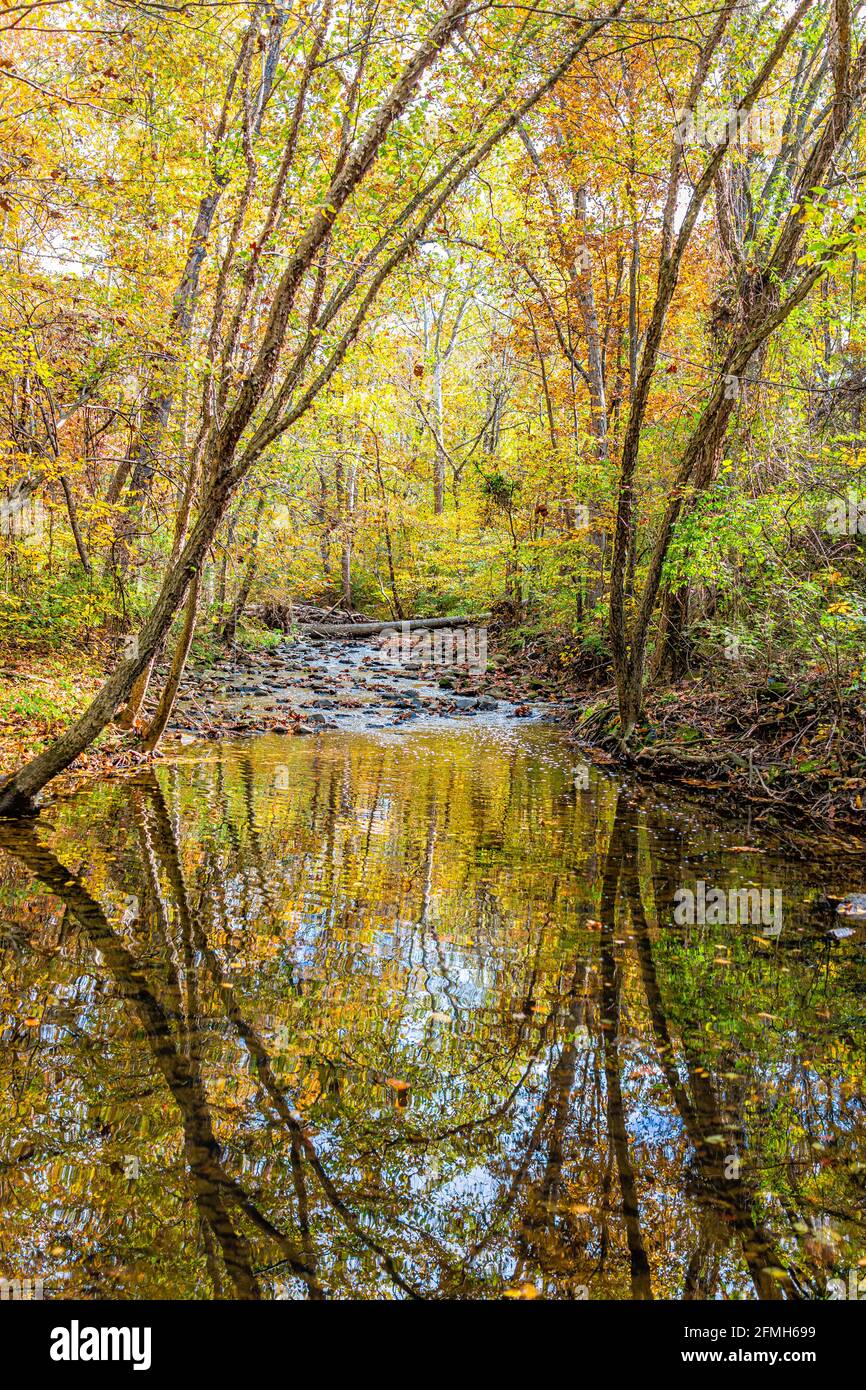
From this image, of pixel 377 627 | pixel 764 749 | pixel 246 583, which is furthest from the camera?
pixel 377 627

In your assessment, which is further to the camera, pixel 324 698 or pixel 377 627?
pixel 377 627

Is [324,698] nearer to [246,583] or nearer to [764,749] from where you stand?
[246,583]

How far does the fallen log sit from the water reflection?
17.1 meters

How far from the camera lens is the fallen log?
75.0 feet

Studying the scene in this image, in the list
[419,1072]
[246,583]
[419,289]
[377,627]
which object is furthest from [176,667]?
[377,627]

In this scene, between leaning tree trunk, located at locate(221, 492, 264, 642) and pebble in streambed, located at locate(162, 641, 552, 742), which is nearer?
pebble in streambed, located at locate(162, 641, 552, 742)

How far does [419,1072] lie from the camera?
3139 millimetres

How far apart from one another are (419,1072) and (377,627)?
20746 millimetres

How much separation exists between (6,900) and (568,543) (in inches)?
462

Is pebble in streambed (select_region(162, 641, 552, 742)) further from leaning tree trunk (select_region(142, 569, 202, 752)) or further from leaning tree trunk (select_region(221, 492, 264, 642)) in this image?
leaning tree trunk (select_region(142, 569, 202, 752))

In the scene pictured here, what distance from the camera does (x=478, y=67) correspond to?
23.2ft

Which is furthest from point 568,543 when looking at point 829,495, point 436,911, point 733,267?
point 436,911

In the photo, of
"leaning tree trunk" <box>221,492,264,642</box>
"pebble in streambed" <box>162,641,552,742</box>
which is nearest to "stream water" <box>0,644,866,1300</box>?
"pebble in streambed" <box>162,641,552,742</box>

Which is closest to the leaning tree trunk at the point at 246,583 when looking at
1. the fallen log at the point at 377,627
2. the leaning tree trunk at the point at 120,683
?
the fallen log at the point at 377,627
